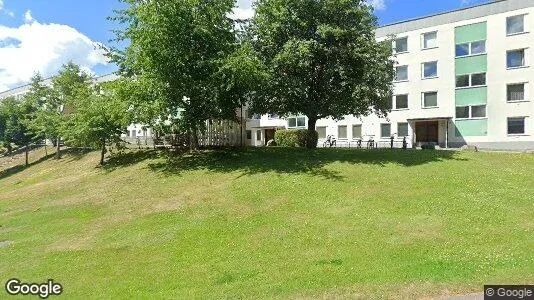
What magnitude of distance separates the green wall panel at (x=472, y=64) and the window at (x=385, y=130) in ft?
27.8

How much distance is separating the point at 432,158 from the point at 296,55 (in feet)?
28.8

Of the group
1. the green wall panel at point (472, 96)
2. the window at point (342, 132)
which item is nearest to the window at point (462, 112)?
the green wall panel at point (472, 96)

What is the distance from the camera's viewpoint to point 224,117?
80.8ft

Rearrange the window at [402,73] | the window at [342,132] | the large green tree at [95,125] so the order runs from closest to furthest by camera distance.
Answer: the large green tree at [95,125], the window at [402,73], the window at [342,132]

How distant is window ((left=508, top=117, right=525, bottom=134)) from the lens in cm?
3606

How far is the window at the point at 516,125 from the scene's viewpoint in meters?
36.1

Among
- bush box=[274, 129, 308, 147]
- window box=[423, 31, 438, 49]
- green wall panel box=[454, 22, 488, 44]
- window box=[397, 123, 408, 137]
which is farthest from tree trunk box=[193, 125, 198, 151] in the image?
green wall panel box=[454, 22, 488, 44]

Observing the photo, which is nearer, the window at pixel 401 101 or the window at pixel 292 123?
the window at pixel 401 101

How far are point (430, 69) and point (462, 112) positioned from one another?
5.32 m

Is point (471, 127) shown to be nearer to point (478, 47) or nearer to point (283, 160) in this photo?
point (478, 47)

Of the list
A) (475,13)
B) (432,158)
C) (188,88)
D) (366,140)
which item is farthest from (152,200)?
(475,13)

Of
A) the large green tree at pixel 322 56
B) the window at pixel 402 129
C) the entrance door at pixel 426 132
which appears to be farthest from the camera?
the window at pixel 402 129

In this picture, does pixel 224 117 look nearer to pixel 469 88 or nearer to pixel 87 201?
pixel 87 201

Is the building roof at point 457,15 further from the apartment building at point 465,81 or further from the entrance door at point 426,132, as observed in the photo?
the entrance door at point 426,132
